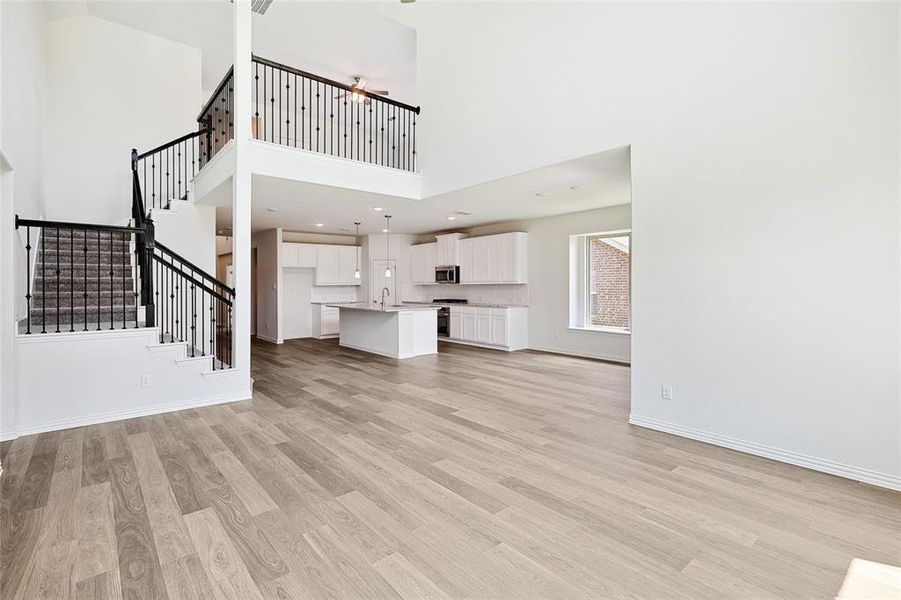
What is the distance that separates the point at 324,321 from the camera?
10406 mm

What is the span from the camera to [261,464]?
121 inches

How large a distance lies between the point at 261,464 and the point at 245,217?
2.90 meters

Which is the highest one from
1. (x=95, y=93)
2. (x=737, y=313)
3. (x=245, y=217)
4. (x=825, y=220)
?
(x=95, y=93)

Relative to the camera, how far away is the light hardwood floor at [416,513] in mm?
1858

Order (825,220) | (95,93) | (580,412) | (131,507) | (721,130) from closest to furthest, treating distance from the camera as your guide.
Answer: (131,507)
(825,220)
(721,130)
(580,412)
(95,93)

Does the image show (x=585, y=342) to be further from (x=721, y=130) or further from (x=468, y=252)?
(x=721, y=130)

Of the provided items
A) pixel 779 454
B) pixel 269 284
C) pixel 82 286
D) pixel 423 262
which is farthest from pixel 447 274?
pixel 779 454

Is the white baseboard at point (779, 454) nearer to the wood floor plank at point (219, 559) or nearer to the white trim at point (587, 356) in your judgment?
the white trim at point (587, 356)

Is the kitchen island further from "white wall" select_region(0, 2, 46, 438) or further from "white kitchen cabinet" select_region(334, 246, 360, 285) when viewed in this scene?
"white wall" select_region(0, 2, 46, 438)

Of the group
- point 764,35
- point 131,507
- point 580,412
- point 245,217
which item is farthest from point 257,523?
point 764,35

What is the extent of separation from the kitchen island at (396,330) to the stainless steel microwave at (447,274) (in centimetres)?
185

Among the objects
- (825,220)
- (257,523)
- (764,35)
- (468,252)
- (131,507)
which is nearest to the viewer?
(257,523)

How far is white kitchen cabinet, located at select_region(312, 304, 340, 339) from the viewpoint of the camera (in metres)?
10.4

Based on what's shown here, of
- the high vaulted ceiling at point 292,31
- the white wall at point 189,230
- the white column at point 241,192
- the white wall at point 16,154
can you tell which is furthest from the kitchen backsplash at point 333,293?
the white column at point 241,192
